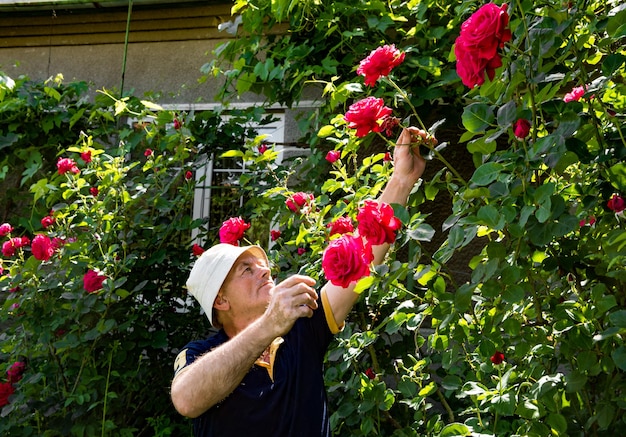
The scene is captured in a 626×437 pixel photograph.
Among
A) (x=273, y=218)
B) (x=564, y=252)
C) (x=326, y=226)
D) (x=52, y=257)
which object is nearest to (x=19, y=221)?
(x=52, y=257)

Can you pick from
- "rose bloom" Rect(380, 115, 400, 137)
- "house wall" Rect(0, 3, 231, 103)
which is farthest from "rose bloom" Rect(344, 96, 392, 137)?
"house wall" Rect(0, 3, 231, 103)

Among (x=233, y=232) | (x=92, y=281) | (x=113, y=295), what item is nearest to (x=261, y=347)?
(x=233, y=232)

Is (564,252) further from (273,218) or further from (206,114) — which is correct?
(206,114)

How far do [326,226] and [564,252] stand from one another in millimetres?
1188

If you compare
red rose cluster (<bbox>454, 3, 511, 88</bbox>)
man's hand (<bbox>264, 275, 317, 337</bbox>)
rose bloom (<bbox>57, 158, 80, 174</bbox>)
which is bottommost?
man's hand (<bbox>264, 275, 317, 337</bbox>)

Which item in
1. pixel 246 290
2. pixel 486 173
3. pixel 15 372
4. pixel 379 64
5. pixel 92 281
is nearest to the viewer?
pixel 486 173

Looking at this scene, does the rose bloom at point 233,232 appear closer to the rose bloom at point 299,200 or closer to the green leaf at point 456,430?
the rose bloom at point 299,200

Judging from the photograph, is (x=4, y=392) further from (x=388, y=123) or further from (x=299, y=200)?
(x=388, y=123)

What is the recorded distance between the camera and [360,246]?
6.73 ft

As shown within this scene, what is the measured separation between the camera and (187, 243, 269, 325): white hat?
2596 millimetres

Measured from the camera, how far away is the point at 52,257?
14.5ft

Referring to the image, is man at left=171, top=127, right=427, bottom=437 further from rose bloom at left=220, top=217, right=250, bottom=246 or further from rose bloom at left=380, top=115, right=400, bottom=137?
rose bloom at left=220, top=217, right=250, bottom=246

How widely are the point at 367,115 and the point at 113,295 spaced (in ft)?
7.62

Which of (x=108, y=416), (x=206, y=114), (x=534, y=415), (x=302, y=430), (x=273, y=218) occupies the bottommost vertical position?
(x=108, y=416)
